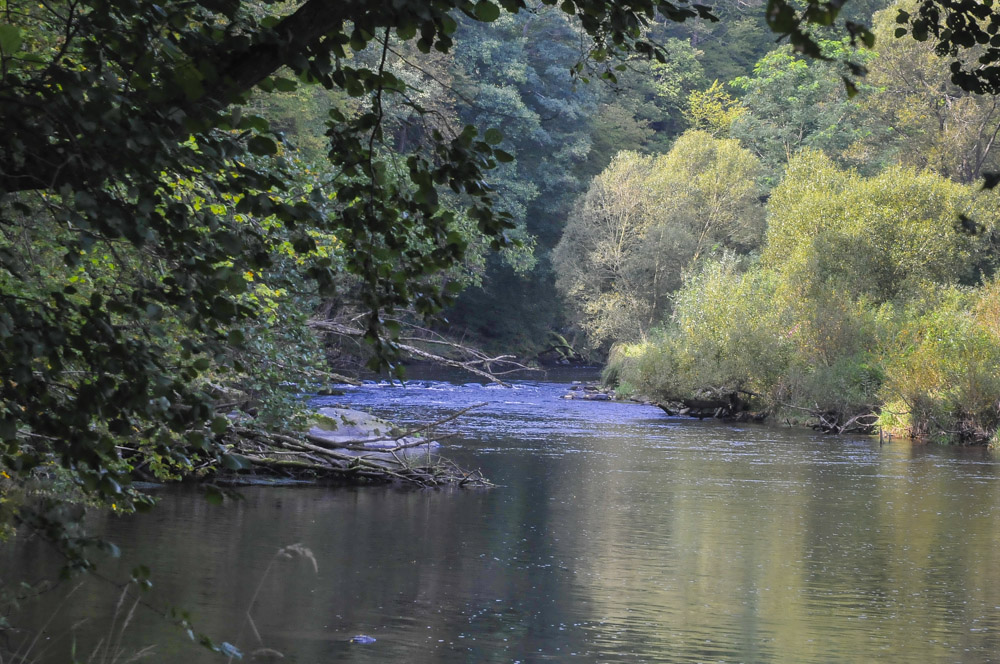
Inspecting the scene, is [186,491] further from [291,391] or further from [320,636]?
[320,636]

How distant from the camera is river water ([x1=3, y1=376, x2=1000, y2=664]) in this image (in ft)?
34.0

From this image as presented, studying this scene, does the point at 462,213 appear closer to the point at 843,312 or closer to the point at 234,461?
the point at 843,312

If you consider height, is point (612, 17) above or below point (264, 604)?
above

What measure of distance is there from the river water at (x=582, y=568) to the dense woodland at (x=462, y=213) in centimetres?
142

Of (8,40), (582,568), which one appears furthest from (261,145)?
(582,568)

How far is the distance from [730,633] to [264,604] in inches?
177

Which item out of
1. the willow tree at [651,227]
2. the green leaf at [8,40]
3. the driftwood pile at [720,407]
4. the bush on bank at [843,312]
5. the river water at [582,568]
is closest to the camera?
the green leaf at [8,40]

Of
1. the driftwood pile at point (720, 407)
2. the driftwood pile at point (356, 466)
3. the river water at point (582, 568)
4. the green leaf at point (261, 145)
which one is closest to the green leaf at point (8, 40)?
the green leaf at point (261, 145)

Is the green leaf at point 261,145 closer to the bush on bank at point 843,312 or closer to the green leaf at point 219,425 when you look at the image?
the green leaf at point 219,425

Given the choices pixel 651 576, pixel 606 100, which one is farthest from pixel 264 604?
pixel 606 100

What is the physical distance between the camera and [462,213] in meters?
22.6

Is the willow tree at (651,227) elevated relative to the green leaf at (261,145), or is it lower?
elevated

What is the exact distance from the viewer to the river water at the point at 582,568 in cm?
1036

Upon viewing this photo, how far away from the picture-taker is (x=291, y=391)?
13.8 meters
